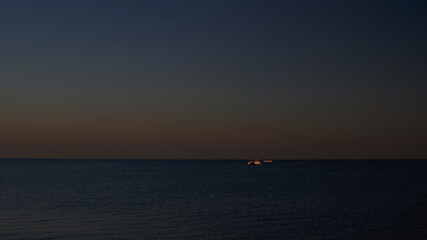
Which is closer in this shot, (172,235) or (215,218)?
(172,235)

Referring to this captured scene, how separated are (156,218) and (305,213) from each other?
1728 cm

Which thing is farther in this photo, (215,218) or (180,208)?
(180,208)

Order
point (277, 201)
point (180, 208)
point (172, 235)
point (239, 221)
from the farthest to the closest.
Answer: point (277, 201) → point (180, 208) → point (239, 221) → point (172, 235)

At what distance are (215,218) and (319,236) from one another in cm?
1196

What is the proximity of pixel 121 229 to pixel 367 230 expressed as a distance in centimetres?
2284

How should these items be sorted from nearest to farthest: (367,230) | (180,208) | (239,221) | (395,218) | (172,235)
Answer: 1. (172,235)
2. (367,230)
3. (239,221)
4. (395,218)
5. (180,208)

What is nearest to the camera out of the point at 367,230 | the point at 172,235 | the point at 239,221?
the point at 172,235

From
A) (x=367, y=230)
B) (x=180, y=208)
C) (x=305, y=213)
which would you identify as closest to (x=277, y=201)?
(x=305, y=213)

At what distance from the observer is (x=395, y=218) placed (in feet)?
A: 147

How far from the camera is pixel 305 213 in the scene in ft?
156

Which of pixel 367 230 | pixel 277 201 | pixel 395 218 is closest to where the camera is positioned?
pixel 367 230

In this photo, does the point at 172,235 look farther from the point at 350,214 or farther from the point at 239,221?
the point at 350,214

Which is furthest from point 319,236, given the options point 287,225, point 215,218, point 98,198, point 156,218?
point 98,198

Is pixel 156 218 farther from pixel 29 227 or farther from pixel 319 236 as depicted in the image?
pixel 319 236
